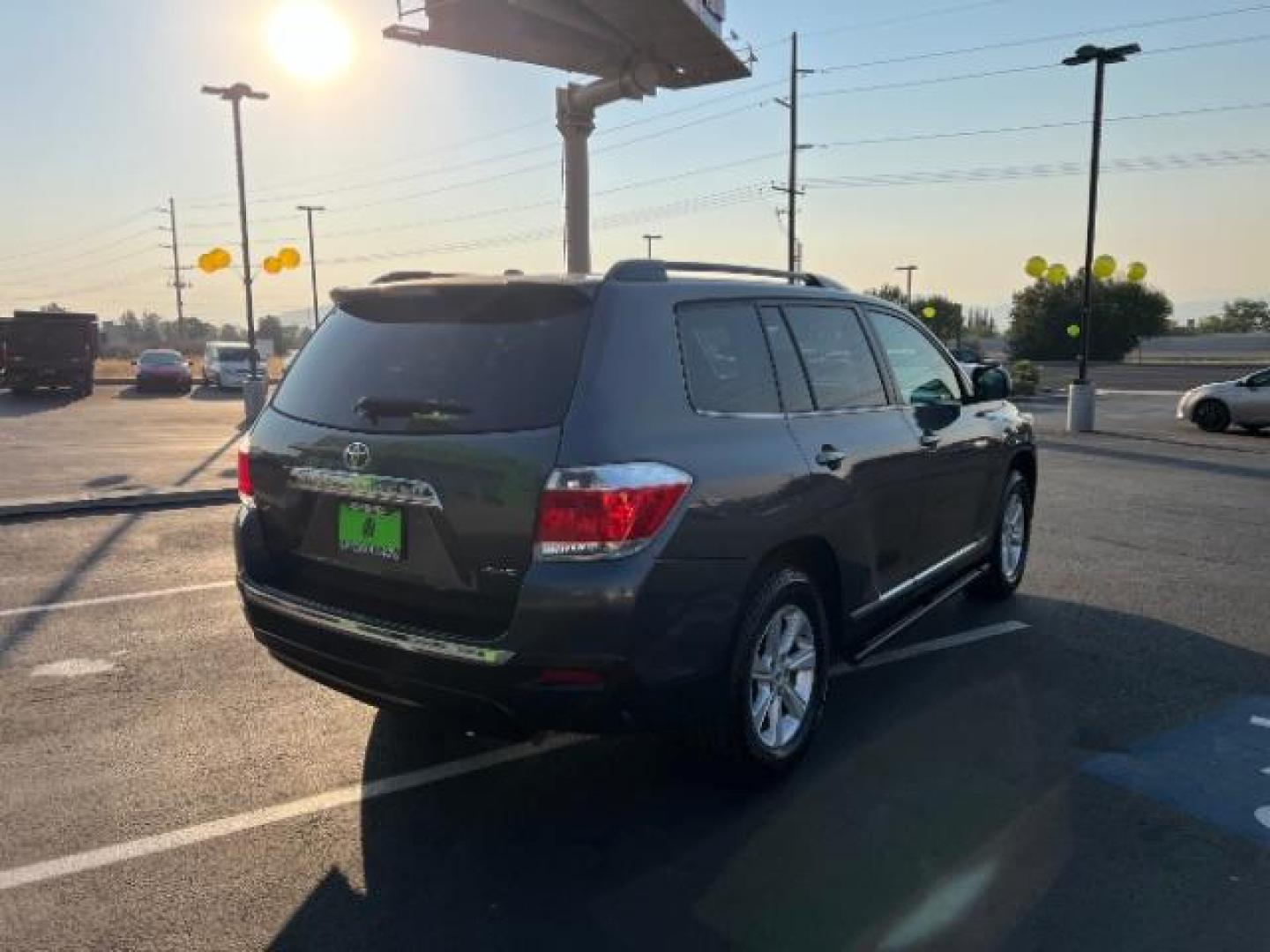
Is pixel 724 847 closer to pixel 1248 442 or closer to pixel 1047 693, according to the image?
pixel 1047 693

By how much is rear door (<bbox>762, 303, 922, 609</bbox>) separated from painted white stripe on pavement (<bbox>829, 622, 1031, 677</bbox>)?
64 centimetres

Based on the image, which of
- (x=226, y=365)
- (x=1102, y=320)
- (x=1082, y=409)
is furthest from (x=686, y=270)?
(x=1102, y=320)

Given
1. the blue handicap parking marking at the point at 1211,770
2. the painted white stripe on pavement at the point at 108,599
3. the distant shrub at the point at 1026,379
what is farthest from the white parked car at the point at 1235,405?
the painted white stripe on pavement at the point at 108,599

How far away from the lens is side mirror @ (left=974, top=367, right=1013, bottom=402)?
5605 millimetres

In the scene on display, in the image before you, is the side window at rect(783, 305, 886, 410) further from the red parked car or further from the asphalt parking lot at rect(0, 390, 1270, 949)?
the red parked car

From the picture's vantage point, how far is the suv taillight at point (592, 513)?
2908mm

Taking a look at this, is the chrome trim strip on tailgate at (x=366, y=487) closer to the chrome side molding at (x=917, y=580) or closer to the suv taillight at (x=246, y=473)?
the suv taillight at (x=246, y=473)

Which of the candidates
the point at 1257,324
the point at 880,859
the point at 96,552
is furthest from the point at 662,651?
the point at 1257,324

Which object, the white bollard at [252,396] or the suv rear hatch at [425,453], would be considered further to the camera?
the white bollard at [252,396]

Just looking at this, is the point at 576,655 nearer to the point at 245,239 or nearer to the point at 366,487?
the point at 366,487

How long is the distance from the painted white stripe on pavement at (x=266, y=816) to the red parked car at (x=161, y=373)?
31.5m

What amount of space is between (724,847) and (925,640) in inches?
99.3

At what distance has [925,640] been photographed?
5.36 meters

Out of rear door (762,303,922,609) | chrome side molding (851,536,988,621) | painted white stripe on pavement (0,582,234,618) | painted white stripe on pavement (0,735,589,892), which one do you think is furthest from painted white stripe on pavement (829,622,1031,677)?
painted white stripe on pavement (0,582,234,618)
